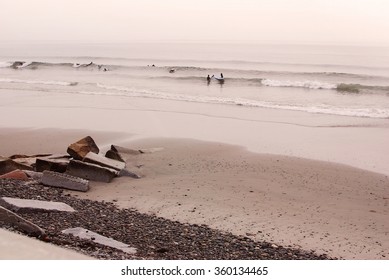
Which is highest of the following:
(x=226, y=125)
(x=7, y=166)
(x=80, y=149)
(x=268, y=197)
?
(x=80, y=149)

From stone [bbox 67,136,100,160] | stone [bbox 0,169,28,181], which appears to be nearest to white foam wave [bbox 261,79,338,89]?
stone [bbox 67,136,100,160]

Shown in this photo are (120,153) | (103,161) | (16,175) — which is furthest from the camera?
(120,153)

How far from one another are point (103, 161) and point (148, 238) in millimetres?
3909

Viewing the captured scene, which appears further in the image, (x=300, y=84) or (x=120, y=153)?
(x=300, y=84)

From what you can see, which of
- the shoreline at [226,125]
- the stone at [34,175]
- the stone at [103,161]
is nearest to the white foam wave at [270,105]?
the shoreline at [226,125]

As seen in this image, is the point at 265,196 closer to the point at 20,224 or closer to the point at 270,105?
the point at 20,224

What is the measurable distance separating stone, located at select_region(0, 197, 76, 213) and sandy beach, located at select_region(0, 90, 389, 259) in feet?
4.05

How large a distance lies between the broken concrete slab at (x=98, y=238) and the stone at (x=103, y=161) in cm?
368

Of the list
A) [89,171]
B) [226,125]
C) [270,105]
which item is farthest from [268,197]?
[270,105]

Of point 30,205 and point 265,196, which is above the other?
point 30,205

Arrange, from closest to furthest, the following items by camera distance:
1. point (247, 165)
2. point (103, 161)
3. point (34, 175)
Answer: point (34, 175)
point (103, 161)
point (247, 165)

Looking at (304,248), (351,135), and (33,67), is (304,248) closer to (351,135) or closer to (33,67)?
(351,135)

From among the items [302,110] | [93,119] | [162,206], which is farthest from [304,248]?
[302,110]

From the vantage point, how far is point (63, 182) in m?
8.32
